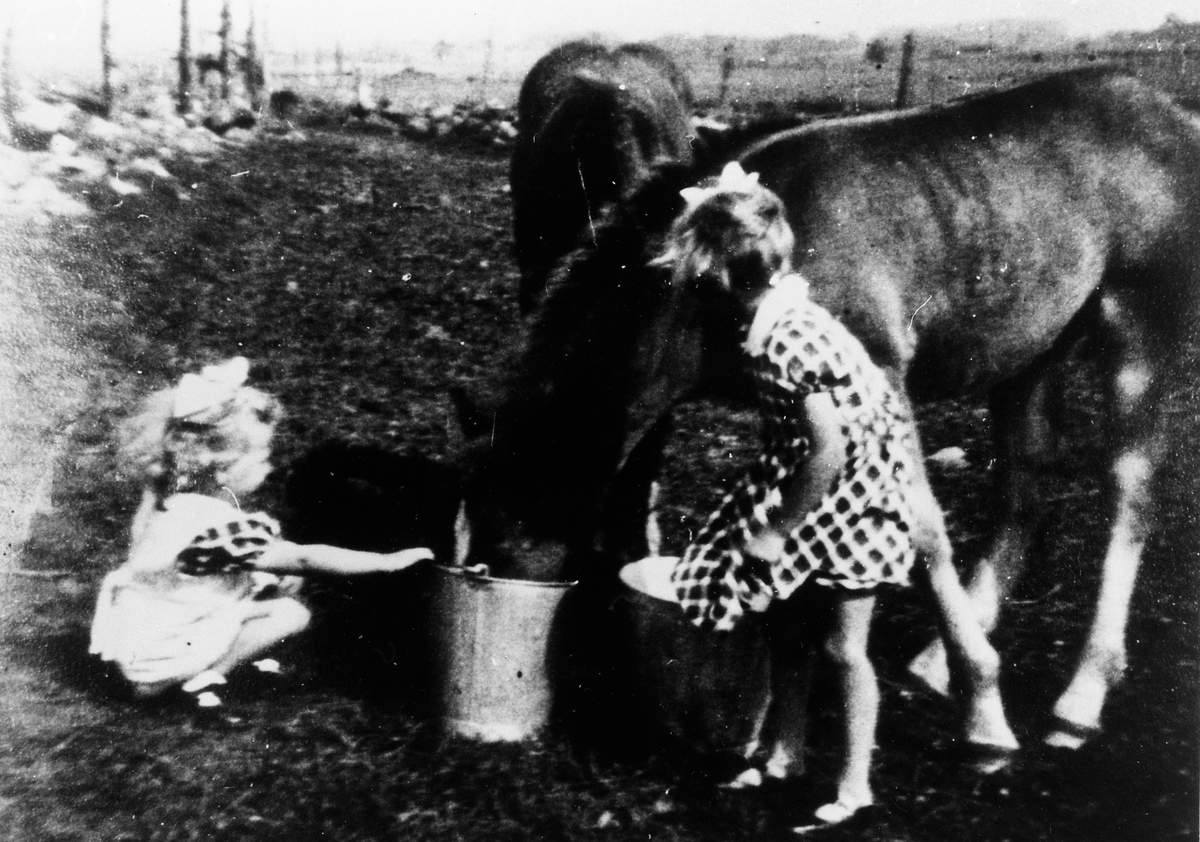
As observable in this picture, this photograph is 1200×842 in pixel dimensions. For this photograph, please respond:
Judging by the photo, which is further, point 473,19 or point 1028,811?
point 473,19

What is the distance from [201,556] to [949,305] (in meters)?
2.01

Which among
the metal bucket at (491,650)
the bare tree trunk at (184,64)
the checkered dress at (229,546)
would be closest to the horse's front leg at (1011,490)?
the metal bucket at (491,650)

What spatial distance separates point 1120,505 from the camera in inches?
99.6

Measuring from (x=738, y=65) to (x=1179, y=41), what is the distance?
3.48 feet

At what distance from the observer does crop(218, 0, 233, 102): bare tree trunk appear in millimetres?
2740

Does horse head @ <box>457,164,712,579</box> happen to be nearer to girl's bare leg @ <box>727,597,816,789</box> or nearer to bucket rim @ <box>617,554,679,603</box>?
bucket rim @ <box>617,554,679,603</box>

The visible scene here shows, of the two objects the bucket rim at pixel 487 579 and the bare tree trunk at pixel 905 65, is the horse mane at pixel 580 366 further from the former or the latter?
the bare tree trunk at pixel 905 65

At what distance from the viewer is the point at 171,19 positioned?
276cm

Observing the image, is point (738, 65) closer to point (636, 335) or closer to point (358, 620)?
point (636, 335)

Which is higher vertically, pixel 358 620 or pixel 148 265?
pixel 148 265

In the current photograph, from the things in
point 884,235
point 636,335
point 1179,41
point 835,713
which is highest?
point 1179,41

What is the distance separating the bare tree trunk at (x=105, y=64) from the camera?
8.96 ft

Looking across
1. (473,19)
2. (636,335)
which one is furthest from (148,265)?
(636,335)

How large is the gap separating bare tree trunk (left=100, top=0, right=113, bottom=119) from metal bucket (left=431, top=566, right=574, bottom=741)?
1545 mm
